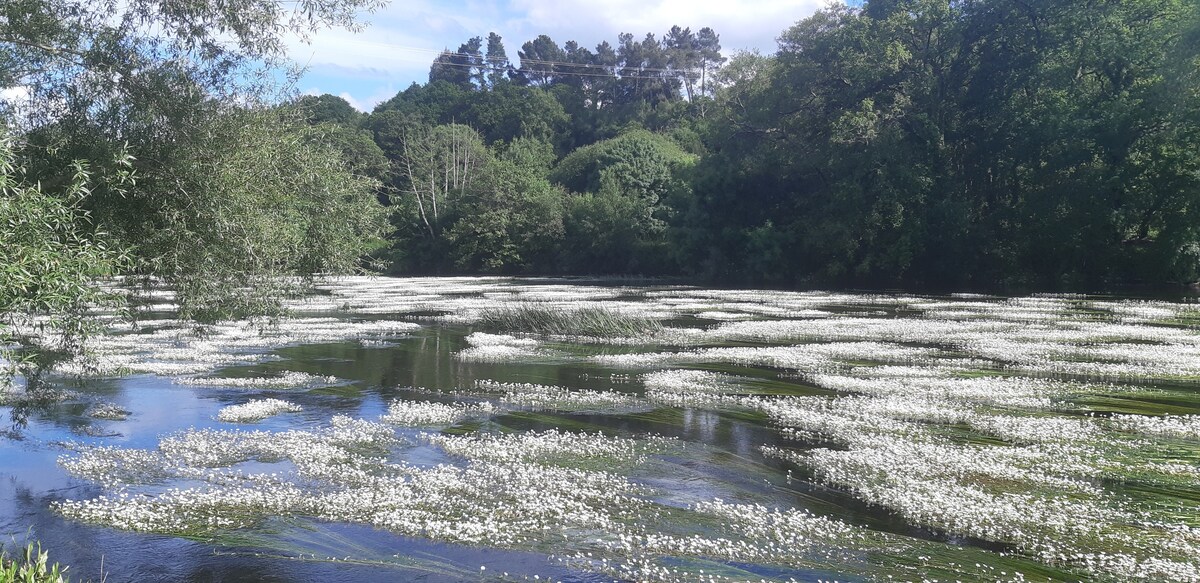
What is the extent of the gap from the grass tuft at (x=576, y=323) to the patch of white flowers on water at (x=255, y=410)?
48.2 feet

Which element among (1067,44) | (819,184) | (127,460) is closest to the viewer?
(127,460)

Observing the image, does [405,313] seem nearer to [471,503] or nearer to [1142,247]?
[471,503]

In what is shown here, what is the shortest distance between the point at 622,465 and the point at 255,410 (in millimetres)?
9050

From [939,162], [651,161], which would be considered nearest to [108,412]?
[939,162]

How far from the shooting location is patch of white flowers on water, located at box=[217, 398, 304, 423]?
18031mm

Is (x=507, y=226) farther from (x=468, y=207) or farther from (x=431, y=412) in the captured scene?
(x=431, y=412)

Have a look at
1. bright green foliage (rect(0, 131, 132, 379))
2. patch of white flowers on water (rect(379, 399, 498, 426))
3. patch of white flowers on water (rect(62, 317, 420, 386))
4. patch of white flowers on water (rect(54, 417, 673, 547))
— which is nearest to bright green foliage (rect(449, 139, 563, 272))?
patch of white flowers on water (rect(62, 317, 420, 386))

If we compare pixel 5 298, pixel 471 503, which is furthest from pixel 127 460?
pixel 471 503

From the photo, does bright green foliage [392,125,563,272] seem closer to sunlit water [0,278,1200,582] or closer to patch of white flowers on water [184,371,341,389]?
sunlit water [0,278,1200,582]

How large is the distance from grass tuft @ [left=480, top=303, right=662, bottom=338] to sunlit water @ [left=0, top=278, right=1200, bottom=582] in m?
4.39

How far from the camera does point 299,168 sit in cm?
1752

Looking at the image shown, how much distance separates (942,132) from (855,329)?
37.0 m

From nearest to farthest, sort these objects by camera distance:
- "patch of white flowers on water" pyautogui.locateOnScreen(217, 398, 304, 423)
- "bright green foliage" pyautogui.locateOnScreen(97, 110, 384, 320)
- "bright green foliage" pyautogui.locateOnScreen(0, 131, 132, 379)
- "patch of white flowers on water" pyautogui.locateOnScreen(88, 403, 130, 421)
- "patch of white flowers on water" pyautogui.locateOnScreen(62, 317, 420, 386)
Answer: "bright green foliage" pyautogui.locateOnScreen(0, 131, 132, 379), "bright green foliage" pyautogui.locateOnScreen(97, 110, 384, 320), "patch of white flowers on water" pyautogui.locateOnScreen(217, 398, 304, 423), "patch of white flowers on water" pyautogui.locateOnScreen(88, 403, 130, 421), "patch of white flowers on water" pyautogui.locateOnScreen(62, 317, 420, 386)

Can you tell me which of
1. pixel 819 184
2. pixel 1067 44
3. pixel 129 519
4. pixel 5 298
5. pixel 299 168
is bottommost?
pixel 129 519
